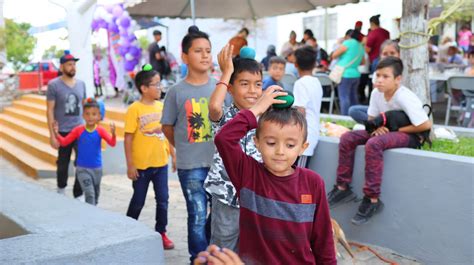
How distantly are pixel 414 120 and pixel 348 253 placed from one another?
1277 mm

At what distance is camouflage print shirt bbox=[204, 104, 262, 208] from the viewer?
10.1ft

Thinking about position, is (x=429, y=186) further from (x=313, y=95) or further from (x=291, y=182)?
(x=291, y=182)

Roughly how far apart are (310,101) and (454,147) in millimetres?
1442

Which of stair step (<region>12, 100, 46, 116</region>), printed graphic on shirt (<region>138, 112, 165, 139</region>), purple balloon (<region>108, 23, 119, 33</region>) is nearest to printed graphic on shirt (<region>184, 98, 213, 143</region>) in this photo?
printed graphic on shirt (<region>138, 112, 165, 139</region>)

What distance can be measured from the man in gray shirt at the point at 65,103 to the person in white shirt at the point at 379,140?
11.3ft

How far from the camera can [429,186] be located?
434 centimetres

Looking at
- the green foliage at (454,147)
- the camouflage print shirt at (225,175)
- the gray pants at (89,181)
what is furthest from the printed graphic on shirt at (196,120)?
the green foliage at (454,147)

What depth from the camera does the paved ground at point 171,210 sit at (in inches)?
182

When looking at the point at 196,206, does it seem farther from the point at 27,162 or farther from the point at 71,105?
the point at 27,162

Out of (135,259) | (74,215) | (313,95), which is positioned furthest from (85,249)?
(313,95)

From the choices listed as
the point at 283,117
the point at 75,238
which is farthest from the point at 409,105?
the point at 75,238

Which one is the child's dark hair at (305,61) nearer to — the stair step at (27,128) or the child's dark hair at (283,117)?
the child's dark hair at (283,117)

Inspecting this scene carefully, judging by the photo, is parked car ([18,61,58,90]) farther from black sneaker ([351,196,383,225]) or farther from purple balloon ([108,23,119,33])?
black sneaker ([351,196,383,225])

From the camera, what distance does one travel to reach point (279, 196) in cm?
233
